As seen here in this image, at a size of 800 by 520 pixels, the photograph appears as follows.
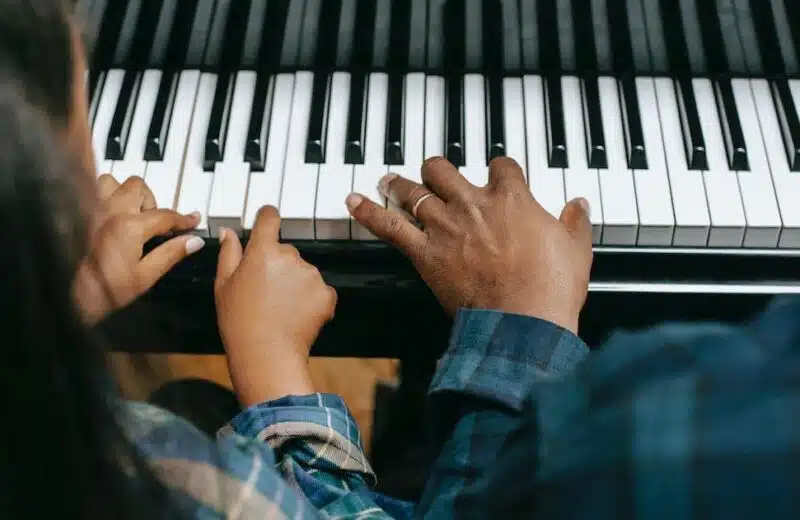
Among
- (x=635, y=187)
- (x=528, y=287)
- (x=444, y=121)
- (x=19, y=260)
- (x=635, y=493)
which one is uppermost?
(x=444, y=121)

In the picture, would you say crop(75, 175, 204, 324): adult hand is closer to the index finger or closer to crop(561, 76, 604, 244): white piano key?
the index finger

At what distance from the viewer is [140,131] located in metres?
1.12

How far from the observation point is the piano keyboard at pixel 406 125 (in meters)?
1.03

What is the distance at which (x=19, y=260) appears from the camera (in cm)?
42

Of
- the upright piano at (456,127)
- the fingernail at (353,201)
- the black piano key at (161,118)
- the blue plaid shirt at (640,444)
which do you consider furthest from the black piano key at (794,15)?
the black piano key at (161,118)

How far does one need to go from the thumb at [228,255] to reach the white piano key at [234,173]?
0.06 ft

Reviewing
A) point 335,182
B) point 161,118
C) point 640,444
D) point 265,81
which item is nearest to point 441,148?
point 335,182

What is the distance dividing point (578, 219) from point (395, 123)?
26 cm

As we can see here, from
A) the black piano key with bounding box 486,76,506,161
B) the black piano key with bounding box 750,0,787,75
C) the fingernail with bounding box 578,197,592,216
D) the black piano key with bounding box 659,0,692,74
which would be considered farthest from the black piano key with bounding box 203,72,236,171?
the black piano key with bounding box 750,0,787,75

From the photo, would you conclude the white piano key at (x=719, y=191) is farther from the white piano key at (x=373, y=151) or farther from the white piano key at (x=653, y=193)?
the white piano key at (x=373, y=151)

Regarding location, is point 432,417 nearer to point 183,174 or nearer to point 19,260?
point 183,174

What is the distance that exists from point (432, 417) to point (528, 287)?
0.57 feet

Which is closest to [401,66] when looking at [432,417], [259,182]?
[259,182]

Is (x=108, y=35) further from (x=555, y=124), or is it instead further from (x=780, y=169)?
(x=780, y=169)
